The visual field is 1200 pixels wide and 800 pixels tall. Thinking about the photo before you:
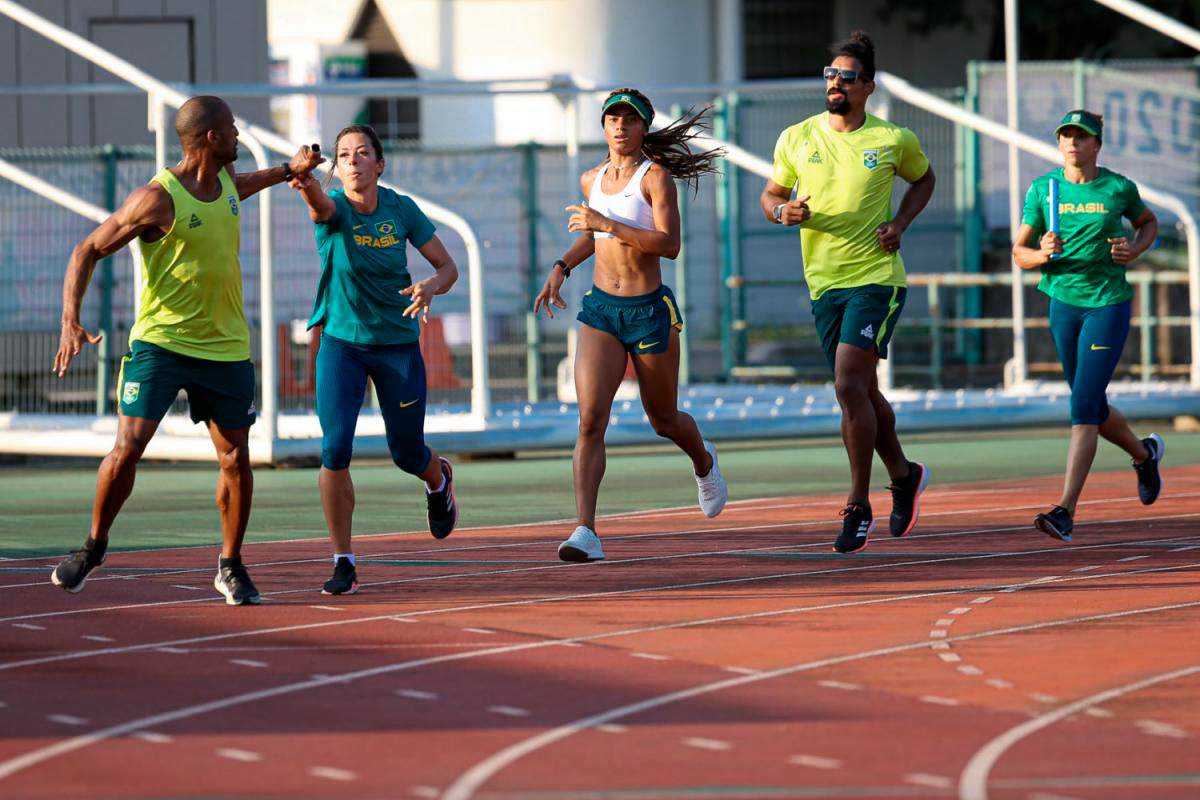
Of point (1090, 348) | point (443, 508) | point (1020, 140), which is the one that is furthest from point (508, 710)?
point (1020, 140)

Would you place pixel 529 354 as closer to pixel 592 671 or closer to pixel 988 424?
pixel 988 424

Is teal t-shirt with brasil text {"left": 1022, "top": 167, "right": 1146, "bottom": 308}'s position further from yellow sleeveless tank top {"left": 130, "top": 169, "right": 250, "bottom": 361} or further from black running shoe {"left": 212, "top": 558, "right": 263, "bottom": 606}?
black running shoe {"left": 212, "top": 558, "right": 263, "bottom": 606}

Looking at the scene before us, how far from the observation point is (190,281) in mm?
8781

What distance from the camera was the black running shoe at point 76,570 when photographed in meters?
8.89

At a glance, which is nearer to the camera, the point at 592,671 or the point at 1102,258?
the point at 592,671

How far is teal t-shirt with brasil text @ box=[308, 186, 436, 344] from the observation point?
9312 mm

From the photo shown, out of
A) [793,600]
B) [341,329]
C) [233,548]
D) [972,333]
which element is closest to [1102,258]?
[793,600]

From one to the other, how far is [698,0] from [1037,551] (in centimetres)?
2339

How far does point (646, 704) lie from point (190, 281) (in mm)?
3077

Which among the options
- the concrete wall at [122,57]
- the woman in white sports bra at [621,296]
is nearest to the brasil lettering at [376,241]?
the woman in white sports bra at [621,296]

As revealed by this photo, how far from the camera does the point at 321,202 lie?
911 cm

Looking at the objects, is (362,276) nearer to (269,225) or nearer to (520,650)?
(520,650)

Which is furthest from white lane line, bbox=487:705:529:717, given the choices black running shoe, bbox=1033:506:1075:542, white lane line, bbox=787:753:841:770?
black running shoe, bbox=1033:506:1075:542

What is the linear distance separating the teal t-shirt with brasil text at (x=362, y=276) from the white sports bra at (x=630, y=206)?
1119mm
